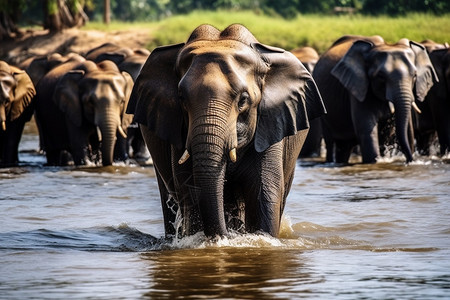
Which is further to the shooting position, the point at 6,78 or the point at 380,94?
the point at 6,78

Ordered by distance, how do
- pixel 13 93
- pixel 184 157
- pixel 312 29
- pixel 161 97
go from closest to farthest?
pixel 184 157, pixel 161 97, pixel 13 93, pixel 312 29

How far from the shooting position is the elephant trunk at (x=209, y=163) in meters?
8.43

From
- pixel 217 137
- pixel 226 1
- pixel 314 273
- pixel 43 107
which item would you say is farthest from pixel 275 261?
pixel 226 1

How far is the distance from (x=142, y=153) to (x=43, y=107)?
2.06 m

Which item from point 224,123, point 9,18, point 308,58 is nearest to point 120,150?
point 308,58

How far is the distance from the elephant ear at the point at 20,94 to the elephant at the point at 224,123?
11092 mm

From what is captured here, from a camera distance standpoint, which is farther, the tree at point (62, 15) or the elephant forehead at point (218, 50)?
the tree at point (62, 15)

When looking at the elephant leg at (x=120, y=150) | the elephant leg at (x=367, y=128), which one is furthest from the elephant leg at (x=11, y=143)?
the elephant leg at (x=367, y=128)

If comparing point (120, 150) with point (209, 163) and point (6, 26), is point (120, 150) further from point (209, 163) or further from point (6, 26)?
point (6, 26)

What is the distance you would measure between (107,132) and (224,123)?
999 centimetres

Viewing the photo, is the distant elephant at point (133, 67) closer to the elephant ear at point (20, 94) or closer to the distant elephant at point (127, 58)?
the distant elephant at point (127, 58)

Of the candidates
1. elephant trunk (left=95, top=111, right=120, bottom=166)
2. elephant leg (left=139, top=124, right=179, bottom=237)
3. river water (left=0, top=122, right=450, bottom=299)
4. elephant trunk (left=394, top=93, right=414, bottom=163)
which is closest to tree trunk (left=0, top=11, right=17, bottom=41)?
elephant trunk (left=95, top=111, right=120, bottom=166)

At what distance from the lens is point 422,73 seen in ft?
60.0

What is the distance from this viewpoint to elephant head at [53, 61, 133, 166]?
18406 millimetres
